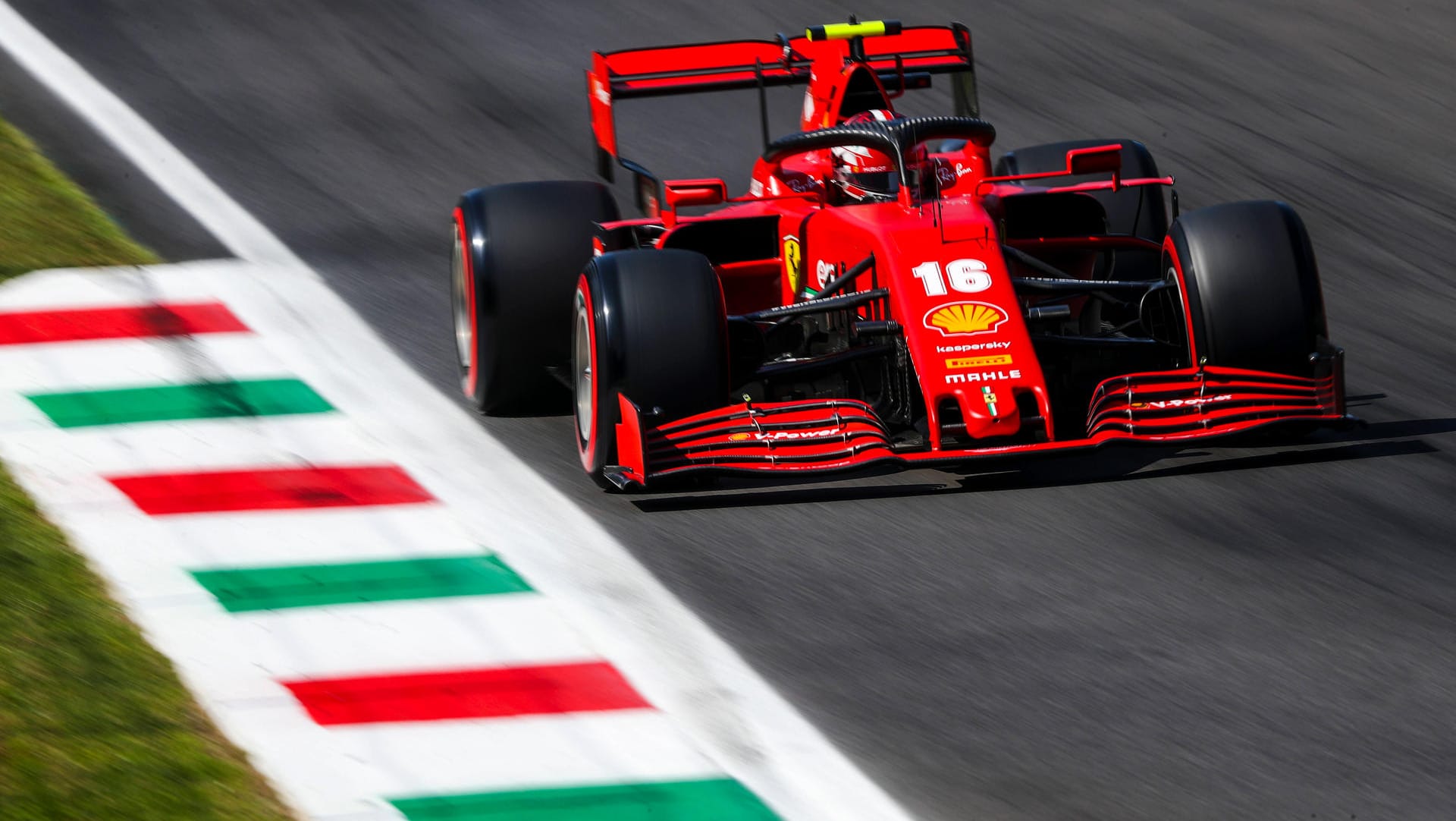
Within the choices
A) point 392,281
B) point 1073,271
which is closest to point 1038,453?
point 1073,271

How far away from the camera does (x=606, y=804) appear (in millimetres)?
4691

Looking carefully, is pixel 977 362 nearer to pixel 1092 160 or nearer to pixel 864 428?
pixel 864 428

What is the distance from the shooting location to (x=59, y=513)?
6727mm

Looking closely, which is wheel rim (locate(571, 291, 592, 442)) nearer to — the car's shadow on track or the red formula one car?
the red formula one car

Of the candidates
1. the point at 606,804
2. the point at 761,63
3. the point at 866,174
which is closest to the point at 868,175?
the point at 866,174

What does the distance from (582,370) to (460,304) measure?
147 centimetres

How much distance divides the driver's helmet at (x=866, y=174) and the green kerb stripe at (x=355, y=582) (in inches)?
99.6

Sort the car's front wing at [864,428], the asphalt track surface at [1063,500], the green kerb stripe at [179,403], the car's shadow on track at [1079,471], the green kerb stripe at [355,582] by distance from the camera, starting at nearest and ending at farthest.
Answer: the asphalt track surface at [1063,500]
the green kerb stripe at [355,582]
the car's front wing at [864,428]
the car's shadow on track at [1079,471]
the green kerb stripe at [179,403]

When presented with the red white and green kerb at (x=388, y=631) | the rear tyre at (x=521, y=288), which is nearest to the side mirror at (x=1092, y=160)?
the rear tyre at (x=521, y=288)

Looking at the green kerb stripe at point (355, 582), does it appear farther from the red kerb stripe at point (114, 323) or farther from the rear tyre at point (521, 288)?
the red kerb stripe at point (114, 323)

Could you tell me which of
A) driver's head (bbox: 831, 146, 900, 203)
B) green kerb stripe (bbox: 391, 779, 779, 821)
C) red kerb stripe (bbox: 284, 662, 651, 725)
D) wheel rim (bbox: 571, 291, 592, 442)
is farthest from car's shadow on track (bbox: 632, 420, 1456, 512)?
green kerb stripe (bbox: 391, 779, 779, 821)

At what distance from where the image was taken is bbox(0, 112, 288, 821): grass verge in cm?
464

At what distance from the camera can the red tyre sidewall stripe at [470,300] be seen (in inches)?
326

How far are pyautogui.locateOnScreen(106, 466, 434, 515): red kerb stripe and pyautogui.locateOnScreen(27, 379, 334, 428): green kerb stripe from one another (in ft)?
2.39
